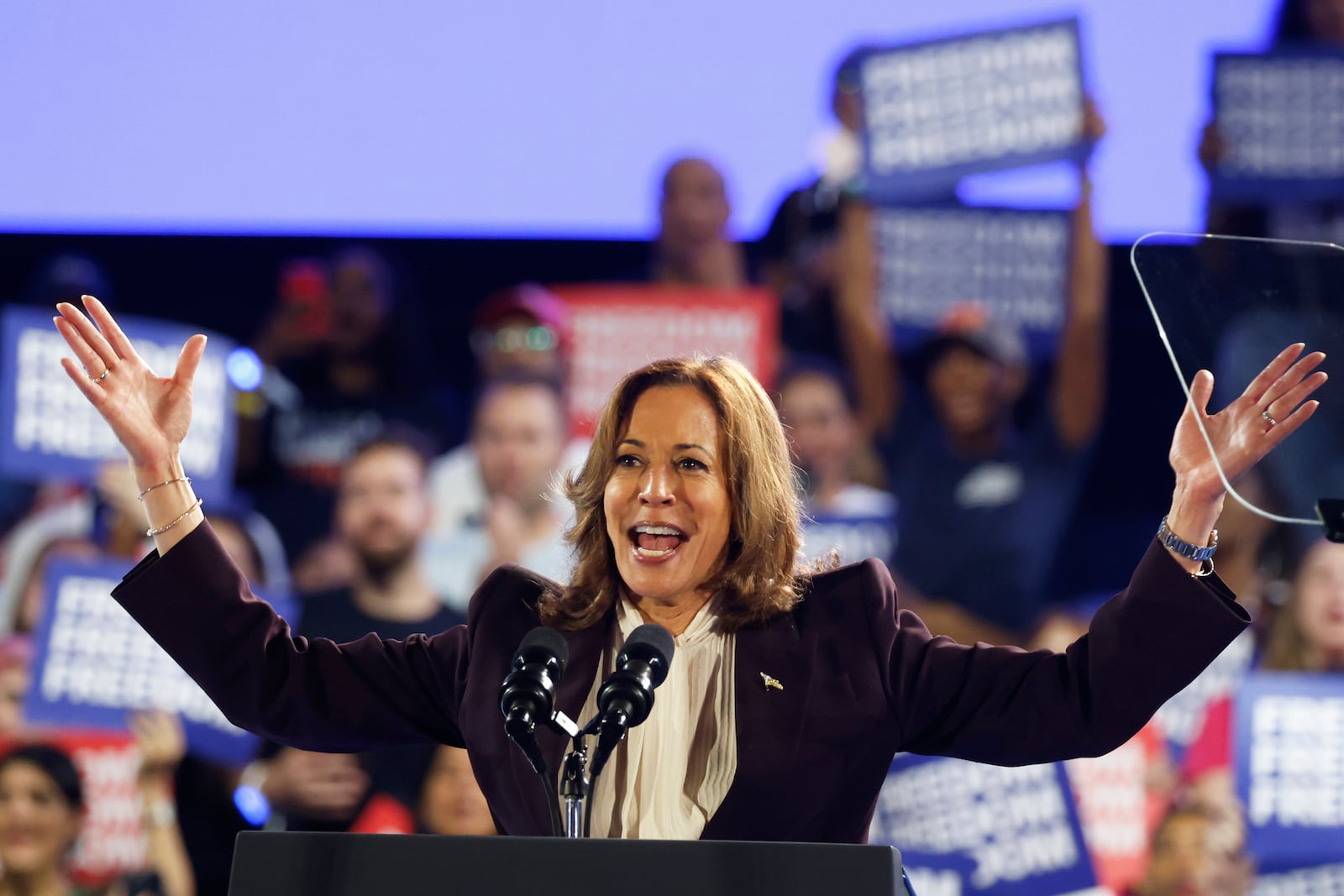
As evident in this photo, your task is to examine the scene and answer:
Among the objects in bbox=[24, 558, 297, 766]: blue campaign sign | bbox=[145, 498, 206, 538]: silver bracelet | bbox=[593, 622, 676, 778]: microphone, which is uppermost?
bbox=[145, 498, 206, 538]: silver bracelet

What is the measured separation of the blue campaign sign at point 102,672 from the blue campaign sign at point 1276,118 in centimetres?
296

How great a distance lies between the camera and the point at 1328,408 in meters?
1.60

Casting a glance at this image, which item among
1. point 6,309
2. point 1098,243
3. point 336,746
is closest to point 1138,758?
point 1098,243

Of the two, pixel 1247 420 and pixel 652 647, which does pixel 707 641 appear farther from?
pixel 1247 420

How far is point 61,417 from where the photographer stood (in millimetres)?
4445

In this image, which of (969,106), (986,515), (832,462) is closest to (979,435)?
(986,515)

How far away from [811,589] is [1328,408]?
0.59 metres

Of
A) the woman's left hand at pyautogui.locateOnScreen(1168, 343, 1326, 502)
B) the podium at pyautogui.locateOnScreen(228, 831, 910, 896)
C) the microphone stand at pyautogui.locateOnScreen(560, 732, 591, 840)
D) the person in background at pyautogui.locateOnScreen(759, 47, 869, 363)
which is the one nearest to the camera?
the podium at pyautogui.locateOnScreen(228, 831, 910, 896)

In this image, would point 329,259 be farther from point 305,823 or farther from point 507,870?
point 507,870

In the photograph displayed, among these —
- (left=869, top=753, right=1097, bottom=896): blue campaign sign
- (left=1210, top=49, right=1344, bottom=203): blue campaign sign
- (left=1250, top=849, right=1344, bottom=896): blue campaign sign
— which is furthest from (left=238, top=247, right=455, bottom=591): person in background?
(left=1250, top=849, right=1344, bottom=896): blue campaign sign

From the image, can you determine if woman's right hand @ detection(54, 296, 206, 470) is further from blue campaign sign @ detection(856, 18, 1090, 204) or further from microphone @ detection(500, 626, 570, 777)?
blue campaign sign @ detection(856, 18, 1090, 204)

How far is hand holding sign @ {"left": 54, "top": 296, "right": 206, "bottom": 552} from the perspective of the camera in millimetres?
1648

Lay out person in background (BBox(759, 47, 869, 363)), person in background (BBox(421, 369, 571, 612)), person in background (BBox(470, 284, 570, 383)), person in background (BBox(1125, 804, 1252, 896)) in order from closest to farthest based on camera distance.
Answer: person in background (BBox(1125, 804, 1252, 896))
person in background (BBox(421, 369, 571, 612))
person in background (BBox(470, 284, 570, 383))
person in background (BBox(759, 47, 869, 363))

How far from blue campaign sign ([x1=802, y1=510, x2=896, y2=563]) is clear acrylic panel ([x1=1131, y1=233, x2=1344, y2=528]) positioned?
260cm
